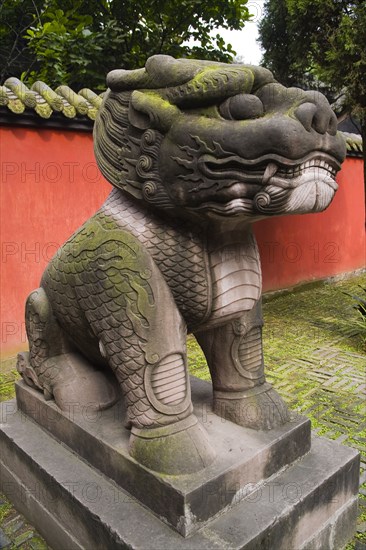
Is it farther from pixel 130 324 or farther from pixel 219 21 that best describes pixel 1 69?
pixel 130 324

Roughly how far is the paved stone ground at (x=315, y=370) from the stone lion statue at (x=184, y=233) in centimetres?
67

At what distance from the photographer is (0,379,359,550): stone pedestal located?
1.45 meters

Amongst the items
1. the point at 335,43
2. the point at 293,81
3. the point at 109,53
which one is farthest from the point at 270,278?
the point at 109,53

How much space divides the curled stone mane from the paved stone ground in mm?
1539

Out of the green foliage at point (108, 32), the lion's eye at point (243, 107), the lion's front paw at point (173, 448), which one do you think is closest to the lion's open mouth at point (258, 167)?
the lion's eye at point (243, 107)

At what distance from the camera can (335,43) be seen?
13.1ft

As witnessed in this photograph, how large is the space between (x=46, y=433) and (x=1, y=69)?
272 inches

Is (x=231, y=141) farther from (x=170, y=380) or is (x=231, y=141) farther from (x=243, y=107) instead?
(x=170, y=380)

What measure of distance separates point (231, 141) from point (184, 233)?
14.2 inches

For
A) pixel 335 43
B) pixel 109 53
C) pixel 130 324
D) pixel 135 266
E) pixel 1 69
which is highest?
pixel 1 69

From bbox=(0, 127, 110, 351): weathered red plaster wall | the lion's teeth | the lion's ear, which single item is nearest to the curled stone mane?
the lion's ear

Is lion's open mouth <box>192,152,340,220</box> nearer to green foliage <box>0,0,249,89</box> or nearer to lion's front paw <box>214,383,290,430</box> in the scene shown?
lion's front paw <box>214,383,290,430</box>

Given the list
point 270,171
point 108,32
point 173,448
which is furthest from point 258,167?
point 108,32

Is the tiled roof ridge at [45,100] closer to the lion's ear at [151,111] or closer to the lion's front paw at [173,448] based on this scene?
the lion's ear at [151,111]
